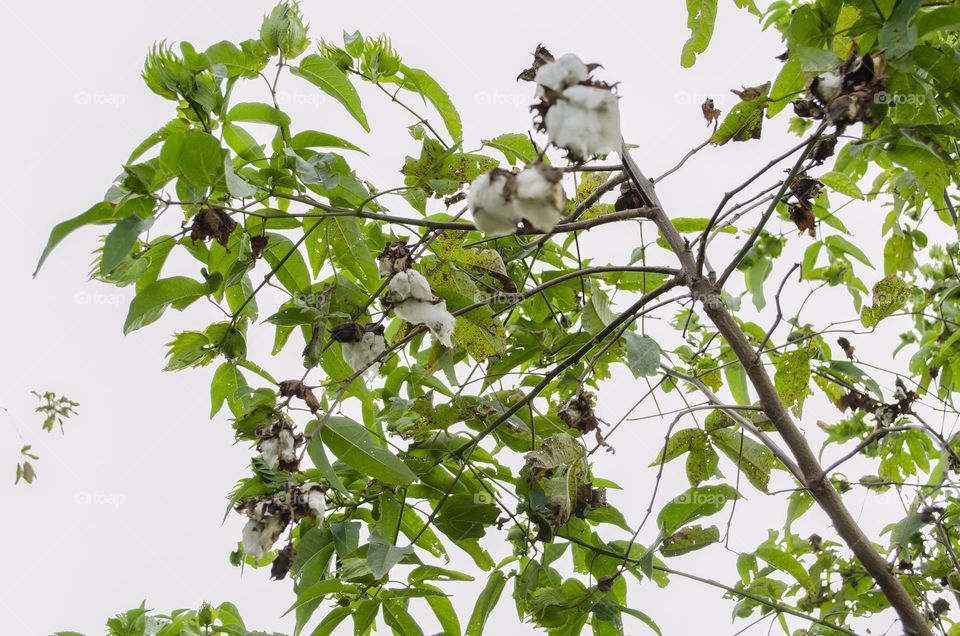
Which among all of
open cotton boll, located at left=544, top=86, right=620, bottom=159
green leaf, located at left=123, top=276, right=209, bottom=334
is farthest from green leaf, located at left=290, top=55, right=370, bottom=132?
open cotton boll, located at left=544, top=86, right=620, bottom=159

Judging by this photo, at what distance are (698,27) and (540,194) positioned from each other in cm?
60

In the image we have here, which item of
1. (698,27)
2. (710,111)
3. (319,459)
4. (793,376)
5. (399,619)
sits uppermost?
(698,27)

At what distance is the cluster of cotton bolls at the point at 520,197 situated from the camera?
1.47 ft

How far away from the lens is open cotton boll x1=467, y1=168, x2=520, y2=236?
457 mm

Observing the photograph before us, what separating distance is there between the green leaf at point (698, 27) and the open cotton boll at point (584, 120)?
50 centimetres

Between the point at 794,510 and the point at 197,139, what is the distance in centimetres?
106

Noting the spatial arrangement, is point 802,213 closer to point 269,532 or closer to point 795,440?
point 795,440

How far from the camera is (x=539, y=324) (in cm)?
111

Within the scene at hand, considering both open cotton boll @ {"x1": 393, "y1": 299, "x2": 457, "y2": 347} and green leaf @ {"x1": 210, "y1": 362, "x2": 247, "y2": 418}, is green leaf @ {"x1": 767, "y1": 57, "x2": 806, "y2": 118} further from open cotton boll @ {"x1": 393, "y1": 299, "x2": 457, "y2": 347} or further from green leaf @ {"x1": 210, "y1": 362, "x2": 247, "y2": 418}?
green leaf @ {"x1": 210, "y1": 362, "x2": 247, "y2": 418}

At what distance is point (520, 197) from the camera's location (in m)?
0.45

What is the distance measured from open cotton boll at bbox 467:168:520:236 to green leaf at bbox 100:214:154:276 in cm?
32

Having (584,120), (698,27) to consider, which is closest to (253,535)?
(584,120)

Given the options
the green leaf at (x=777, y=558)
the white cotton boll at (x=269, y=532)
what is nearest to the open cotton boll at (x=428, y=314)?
the white cotton boll at (x=269, y=532)

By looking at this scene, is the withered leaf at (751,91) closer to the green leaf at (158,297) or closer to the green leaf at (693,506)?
the green leaf at (693,506)
